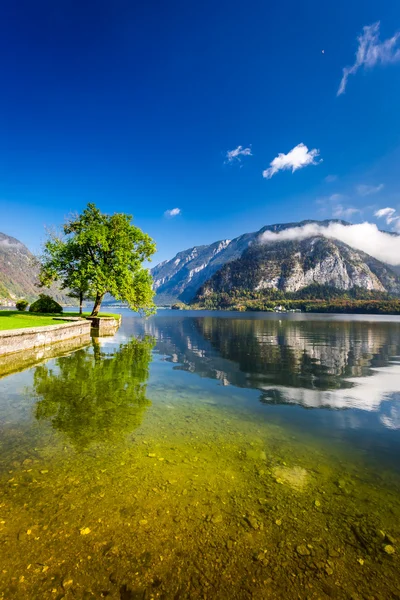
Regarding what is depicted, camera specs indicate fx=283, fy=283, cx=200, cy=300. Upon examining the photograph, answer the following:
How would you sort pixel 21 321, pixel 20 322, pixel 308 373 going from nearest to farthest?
pixel 308 373
pixel 20 322
pixel 21 321

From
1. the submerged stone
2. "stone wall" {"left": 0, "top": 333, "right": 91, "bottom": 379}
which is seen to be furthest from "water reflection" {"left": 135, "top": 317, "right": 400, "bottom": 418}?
"stone wall" {"left": 0, "top": 333, "right": 91, "bottom": 379}

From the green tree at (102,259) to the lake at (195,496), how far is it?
2811cm

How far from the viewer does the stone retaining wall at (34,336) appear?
18844 millimetres

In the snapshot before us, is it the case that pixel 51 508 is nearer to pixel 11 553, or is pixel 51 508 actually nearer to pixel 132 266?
pixel 11 553

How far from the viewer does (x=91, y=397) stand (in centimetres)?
1174

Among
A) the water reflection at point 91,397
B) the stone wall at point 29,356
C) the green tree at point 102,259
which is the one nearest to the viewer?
the water reflection at point 91,397

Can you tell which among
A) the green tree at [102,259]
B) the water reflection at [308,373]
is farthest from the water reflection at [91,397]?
the green tree at [102,259]

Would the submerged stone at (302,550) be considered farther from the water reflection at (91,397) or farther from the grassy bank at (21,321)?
the grassy bank at (21,321)

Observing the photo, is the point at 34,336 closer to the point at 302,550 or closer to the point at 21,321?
the point at 21,321

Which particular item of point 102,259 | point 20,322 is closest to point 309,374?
point 20,322

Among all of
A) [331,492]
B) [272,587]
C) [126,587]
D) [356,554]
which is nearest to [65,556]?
[126,587]

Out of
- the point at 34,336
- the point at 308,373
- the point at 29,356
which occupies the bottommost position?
the point at 308,373

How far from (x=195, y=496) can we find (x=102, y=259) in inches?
1587

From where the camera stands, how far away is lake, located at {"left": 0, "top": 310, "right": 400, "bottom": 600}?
377 centimetres
